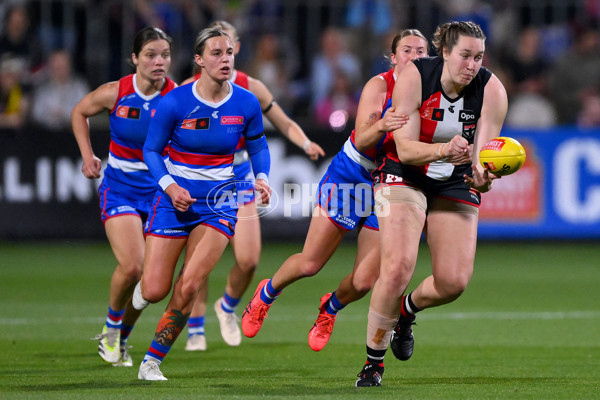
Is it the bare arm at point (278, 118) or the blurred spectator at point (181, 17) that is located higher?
the bare arm at point (278, 118)

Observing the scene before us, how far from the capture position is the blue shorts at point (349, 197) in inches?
314

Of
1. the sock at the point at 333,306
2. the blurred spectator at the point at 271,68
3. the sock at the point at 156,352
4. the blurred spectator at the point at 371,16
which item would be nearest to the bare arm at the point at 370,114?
the sock at the point at 333,306

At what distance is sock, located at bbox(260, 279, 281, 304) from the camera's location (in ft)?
27.7

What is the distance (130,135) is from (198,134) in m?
1.23

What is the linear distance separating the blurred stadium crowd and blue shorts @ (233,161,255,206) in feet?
20.8

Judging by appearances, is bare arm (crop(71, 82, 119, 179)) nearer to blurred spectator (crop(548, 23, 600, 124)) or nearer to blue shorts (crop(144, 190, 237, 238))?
blue shorts (crop(144, 190, 237, 238))

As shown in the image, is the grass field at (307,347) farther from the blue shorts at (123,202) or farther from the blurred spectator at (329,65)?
the blurred spectator at (329,65)

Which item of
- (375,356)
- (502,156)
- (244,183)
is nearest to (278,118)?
(244,183)

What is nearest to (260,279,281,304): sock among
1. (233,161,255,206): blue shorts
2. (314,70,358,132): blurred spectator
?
(233,161,255,206): blue shorts

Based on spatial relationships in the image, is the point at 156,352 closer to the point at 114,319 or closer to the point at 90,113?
the point at 114,319

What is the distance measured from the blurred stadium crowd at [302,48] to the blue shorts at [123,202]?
24.0ft

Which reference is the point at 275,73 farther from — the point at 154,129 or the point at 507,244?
the point at 154,129

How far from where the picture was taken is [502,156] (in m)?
6.70

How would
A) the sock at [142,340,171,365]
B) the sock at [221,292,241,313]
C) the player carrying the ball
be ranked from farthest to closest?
the sock at [221,292,241,313]
the sock at [142,340,171,365]
the player carrying the ball
